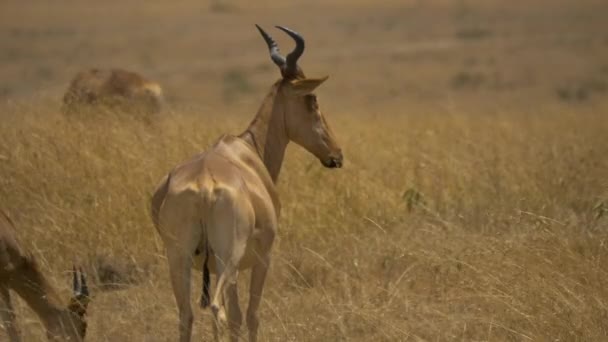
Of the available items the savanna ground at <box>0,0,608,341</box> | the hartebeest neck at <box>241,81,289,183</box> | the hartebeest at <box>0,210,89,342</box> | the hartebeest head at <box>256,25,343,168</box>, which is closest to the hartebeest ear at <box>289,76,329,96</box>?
the hartebeest head at <box>256,25,343,168</box>

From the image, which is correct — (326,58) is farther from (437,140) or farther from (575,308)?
(575,308)

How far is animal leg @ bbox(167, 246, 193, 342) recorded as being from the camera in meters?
6.14

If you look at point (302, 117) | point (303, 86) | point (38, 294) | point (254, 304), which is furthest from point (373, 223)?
point (38, 294)

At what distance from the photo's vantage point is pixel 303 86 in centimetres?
754

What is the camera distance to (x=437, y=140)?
12602 mm

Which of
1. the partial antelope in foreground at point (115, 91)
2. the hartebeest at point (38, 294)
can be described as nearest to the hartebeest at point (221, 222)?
the hartebeest at point (38, 294)

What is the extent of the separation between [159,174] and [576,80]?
22554 millimetres

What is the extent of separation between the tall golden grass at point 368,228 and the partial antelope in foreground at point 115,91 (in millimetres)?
493

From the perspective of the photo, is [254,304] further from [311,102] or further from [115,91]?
[115,91]

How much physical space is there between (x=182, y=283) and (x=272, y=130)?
1.83 meters

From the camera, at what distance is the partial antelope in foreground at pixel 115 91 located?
12.5 metres

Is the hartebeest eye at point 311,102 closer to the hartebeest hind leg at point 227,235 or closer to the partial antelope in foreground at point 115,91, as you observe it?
the hartebeest hind leg at point 227,235

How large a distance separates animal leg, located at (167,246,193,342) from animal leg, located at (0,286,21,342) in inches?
48.2

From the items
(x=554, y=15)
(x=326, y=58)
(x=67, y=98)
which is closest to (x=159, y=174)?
(x=67, y=98)
